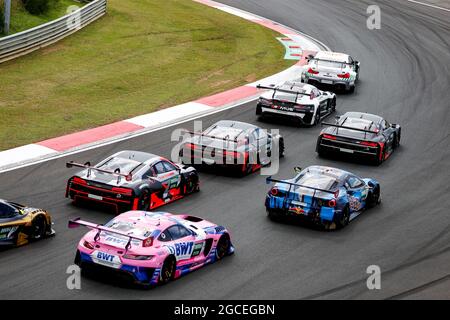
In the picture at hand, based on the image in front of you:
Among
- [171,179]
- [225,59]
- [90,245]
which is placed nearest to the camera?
[90,245]

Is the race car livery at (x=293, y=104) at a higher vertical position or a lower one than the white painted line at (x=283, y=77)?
higher

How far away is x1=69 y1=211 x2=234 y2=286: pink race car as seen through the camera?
17969 millimetres

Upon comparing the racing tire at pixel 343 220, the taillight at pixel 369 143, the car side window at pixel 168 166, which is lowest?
the taillight at pixel 369 143

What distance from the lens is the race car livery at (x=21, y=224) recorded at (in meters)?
19.7

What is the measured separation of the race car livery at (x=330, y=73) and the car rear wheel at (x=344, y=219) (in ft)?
52.0

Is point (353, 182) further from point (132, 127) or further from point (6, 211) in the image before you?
point (132, 127)

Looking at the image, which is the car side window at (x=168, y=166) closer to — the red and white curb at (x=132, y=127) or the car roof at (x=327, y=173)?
the car roof at (x=327, y=173)

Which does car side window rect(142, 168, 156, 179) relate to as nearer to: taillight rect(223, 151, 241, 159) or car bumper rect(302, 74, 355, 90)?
taillight rect(223, 151, 241, 159)

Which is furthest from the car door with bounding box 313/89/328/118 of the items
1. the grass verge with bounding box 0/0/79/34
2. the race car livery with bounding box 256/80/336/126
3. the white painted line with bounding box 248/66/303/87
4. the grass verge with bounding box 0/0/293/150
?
the grass verge with bounding box 0/0/79/34

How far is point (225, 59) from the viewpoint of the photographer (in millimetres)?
43750

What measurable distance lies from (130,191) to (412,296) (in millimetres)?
7321

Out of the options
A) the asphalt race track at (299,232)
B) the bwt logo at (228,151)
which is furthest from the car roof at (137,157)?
the bwt logo at (228,151)
